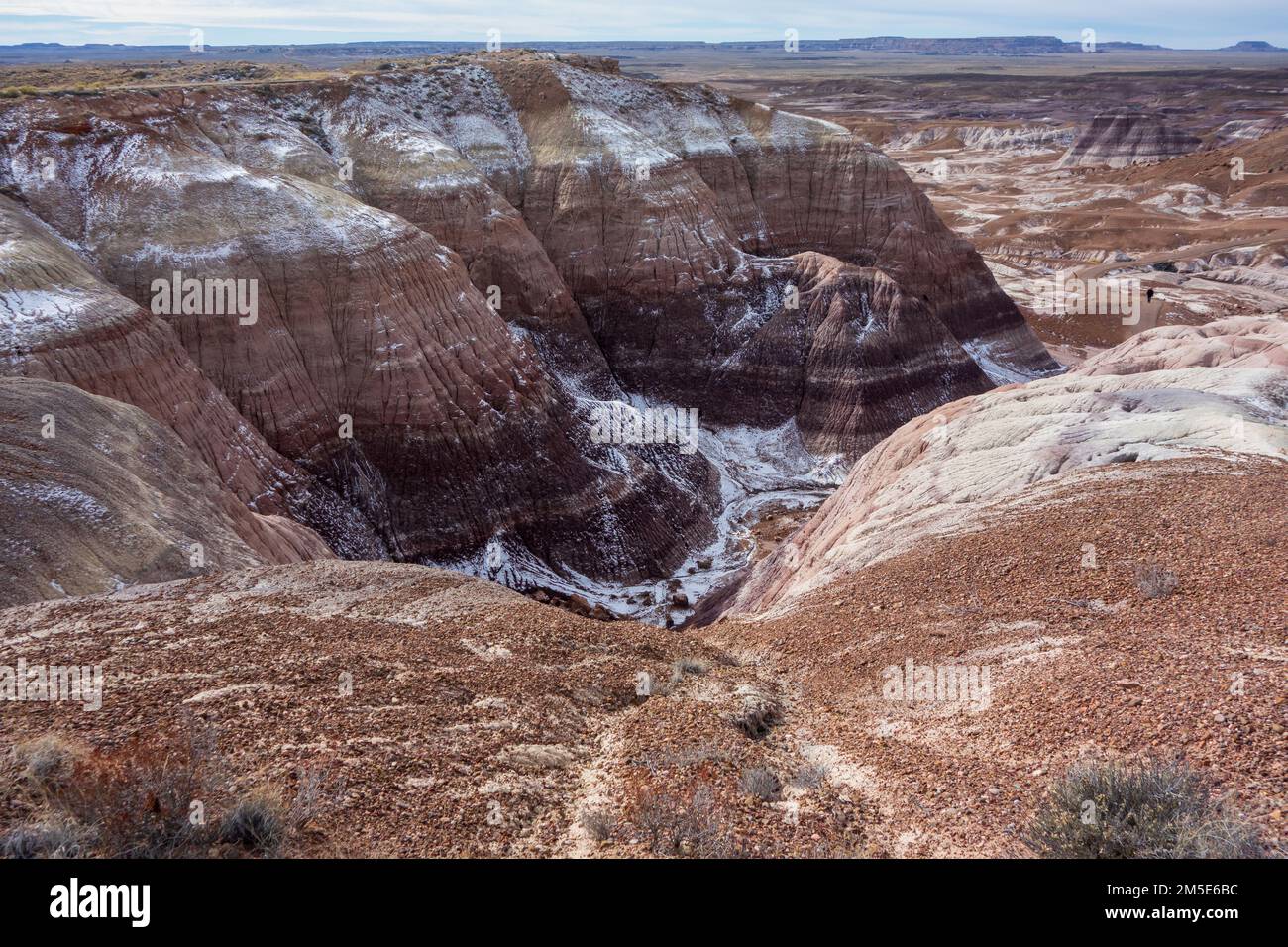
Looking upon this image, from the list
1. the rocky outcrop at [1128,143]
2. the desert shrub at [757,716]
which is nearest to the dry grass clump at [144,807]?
the desert shrub at [757,716]

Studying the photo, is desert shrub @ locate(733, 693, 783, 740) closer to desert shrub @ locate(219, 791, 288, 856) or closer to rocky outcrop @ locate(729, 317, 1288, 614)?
rocky outcrop @ locate(729, 317, 1288, 614)

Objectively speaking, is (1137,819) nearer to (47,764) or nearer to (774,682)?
(774,682)

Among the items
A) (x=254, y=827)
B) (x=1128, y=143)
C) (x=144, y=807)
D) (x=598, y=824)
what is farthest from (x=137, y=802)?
(x=1128, y=143)

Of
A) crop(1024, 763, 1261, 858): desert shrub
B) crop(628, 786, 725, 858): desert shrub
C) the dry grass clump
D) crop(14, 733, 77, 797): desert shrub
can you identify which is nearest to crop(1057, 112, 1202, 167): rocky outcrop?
crop(1024, 763, 1261, 858): desert shrub

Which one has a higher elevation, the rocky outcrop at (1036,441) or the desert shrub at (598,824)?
the rocky outcrop at (1036,441)

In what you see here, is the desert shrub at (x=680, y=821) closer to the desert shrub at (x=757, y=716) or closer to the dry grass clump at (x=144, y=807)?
the desert shrub at (x=757, y=716)

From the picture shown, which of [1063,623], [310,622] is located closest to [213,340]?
[310,622]
